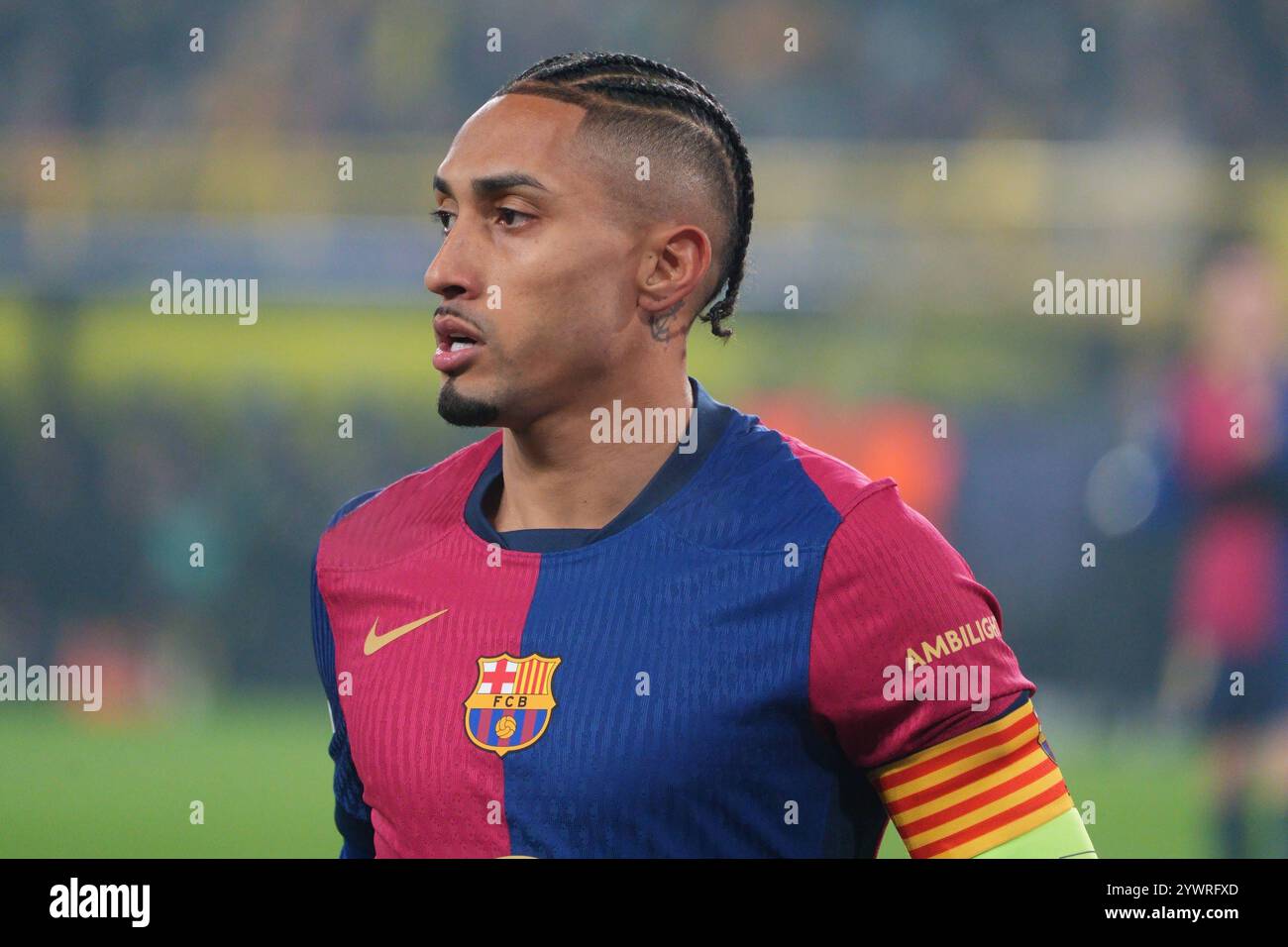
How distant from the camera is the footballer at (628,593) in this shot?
76.8 inches

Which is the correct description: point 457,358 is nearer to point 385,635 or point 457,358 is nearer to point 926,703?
point 385,635

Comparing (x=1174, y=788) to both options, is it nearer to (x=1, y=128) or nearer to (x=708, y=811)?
(x=708, y=811)

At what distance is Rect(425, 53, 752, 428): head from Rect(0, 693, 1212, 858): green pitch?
3.56 m

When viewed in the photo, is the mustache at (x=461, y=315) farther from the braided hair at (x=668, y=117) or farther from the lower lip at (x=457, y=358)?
the braided hair at (x=668, y=117)

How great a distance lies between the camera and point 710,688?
197 cm

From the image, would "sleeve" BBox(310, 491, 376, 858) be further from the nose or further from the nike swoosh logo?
the nose

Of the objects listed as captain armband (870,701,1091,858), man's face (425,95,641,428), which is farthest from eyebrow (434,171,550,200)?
captain armband (870,701,1091,858)

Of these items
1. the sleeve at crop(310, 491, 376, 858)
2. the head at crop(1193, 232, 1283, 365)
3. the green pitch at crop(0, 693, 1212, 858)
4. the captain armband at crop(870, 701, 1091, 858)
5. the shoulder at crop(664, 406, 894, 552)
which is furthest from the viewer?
the head at crop(1193, 232, 1283, 365)

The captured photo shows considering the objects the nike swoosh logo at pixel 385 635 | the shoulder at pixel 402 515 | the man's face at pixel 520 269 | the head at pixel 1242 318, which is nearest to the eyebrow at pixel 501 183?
the man's face at pixel 520 269

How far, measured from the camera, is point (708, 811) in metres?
1.94

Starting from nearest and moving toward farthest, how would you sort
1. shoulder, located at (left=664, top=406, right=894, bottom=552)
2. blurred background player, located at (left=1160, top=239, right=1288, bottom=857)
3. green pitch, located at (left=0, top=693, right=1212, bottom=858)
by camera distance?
shoulder, located at (left=664, top=406, right=894, bottom=552)
blurred background player, located at (left=1160, top=239, right=1288, bottom=857)
green pitch, located at (left=0, top=693, right=1212, bottom=858)

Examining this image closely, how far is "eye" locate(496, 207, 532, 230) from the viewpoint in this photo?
7.15 feet
